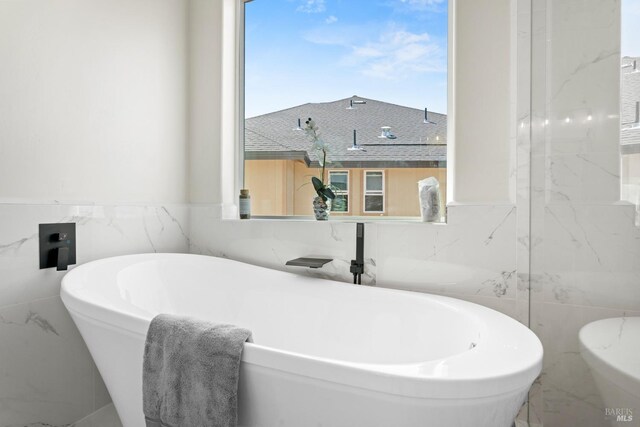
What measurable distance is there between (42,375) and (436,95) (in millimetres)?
2203

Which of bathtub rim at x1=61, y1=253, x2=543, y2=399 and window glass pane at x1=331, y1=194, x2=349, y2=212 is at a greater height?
window glass pane at x1=331, y1=194, x2=349, y2=212

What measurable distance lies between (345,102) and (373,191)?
0.55 metres

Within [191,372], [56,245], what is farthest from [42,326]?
[191,372]

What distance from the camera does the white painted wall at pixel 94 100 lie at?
1421mm

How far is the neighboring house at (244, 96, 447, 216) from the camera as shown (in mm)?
2053

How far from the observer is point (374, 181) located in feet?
7.04

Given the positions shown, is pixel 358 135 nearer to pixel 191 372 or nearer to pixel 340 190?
pixel 340 190

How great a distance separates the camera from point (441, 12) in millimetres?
1986

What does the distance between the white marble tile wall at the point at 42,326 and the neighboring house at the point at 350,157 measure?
0.88 meters

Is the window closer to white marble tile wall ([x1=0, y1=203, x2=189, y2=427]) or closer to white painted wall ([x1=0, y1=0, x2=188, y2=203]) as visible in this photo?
white painted wall ([x1=0, y1=0, x2=188, y2=203])

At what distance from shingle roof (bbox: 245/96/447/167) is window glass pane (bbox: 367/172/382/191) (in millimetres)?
53

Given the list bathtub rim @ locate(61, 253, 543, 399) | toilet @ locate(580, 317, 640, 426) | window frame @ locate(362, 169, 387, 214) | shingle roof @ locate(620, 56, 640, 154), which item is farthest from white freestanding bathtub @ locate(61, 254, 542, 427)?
window frame @ locate(362, 169, 387, 214)

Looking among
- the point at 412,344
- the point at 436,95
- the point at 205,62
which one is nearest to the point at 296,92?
the point at 205,62

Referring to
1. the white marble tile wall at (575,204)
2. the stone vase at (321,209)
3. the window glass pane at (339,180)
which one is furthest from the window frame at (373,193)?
the white marble tile wall at (575,204)
